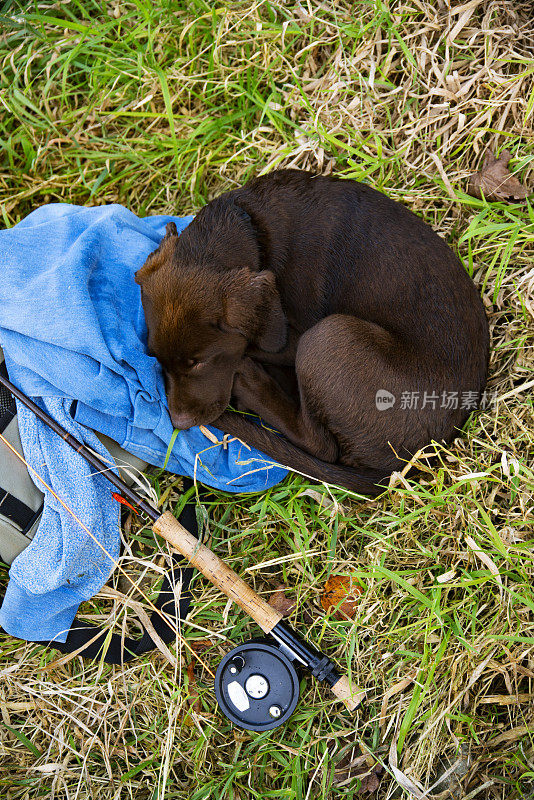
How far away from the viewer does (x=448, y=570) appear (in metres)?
2.71

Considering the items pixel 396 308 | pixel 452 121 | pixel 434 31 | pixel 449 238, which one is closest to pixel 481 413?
pixel 396 308

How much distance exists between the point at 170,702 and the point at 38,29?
12.1ft

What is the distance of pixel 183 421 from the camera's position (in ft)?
9.24

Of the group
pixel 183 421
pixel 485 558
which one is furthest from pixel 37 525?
pixel 485 558

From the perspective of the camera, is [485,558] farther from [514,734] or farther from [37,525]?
[37,525]

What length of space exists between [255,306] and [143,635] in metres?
Answer: 1.56

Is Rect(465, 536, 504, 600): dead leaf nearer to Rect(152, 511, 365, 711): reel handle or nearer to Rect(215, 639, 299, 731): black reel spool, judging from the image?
Rect(152, 511, 365, 711): reel handle

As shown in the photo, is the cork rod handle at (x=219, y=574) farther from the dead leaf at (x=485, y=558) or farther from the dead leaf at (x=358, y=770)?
the dead leaf at (x=485, y=558)

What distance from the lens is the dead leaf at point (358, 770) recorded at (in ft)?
8.68

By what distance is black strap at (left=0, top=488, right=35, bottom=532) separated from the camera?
2770mm

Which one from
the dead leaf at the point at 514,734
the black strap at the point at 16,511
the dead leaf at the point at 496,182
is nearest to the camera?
the dead leaf at the point at 514,734

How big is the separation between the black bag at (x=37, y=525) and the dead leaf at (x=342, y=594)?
634 millimetres

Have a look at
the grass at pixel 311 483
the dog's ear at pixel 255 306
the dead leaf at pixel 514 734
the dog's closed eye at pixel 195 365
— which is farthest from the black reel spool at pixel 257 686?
the dog's ear at pixel 255 306

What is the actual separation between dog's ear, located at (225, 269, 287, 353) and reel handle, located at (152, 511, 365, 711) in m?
0.86
